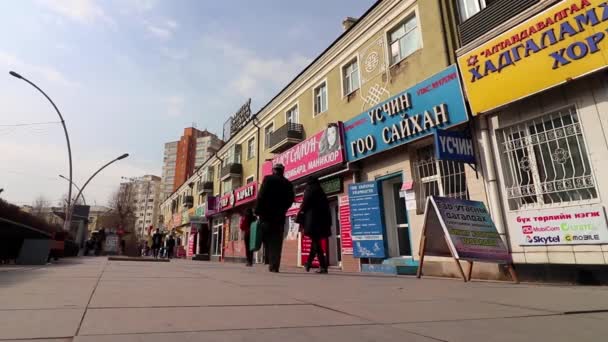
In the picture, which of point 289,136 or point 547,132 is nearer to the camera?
point 547,132

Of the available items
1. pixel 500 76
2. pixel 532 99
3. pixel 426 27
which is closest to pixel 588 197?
pixel 532 99

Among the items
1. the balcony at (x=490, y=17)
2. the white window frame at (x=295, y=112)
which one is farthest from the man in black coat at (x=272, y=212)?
the white window frame at (x=295, y=112)

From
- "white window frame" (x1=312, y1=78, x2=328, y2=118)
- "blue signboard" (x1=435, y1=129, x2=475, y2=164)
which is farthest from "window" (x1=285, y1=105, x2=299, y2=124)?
"blue signboard" (x1=435, y1=129, x2=475, y2=164)

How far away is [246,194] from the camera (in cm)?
1909

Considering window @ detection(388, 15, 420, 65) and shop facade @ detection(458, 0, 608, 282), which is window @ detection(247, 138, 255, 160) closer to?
window @ detection(388, 15, 420, 65)

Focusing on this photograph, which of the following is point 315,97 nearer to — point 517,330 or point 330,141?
point 330,141

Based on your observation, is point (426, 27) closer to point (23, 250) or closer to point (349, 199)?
point (349, 199)

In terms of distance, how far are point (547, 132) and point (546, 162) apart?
1.81 ft

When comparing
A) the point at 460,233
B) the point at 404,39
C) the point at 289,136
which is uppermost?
the point at 404,39

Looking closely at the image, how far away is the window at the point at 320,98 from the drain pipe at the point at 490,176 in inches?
299

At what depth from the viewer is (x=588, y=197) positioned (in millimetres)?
5918

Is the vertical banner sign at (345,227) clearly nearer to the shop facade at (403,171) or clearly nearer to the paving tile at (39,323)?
the shop facade at (403,171)

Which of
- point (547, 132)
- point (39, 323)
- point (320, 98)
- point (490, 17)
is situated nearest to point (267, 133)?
point (320, 98)

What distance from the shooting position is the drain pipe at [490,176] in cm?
708
